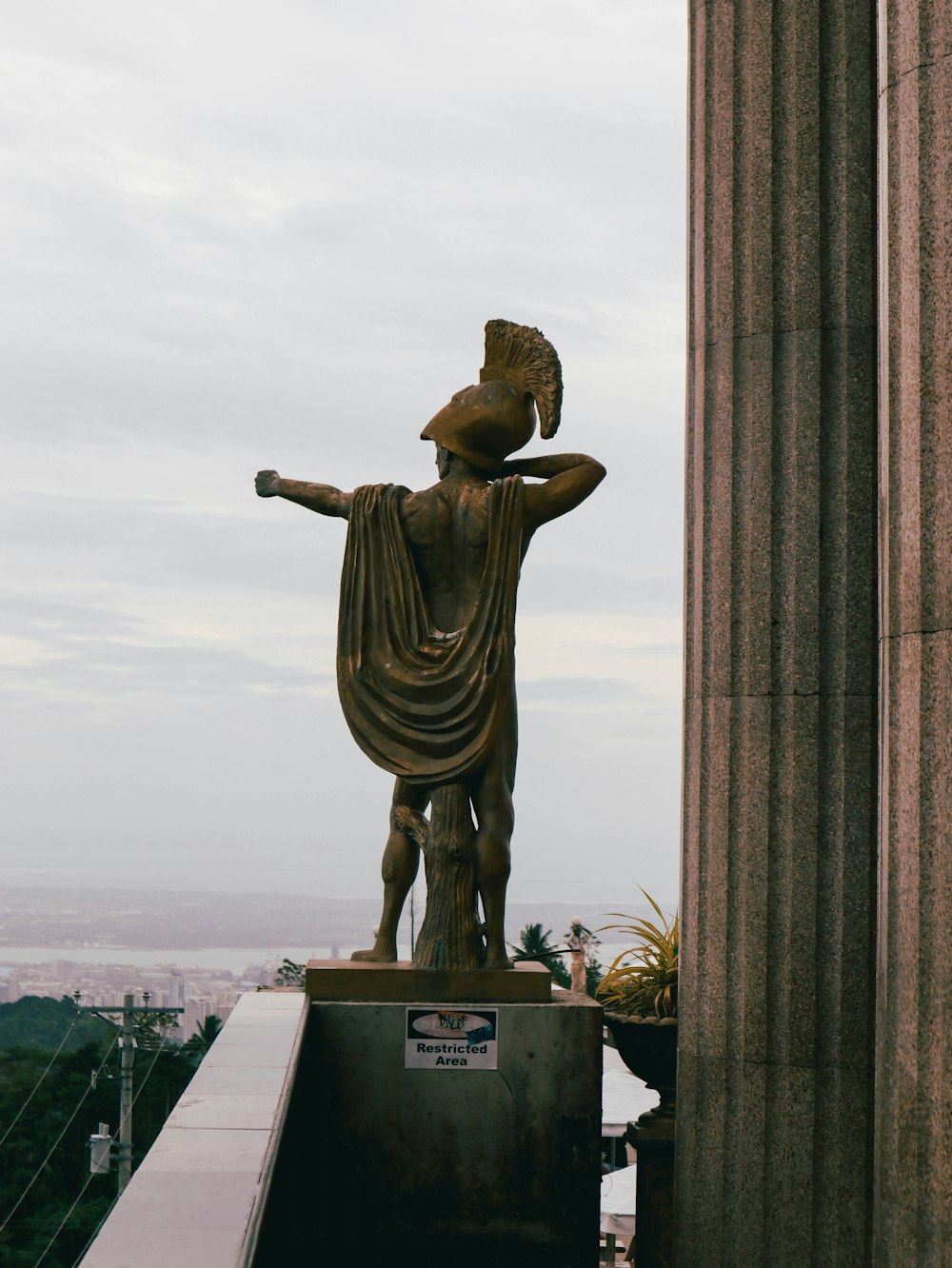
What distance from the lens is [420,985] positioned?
5727mm

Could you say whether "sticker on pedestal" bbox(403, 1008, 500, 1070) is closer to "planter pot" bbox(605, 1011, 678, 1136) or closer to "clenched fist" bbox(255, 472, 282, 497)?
"planter pot" bbox(605, 1011, 678, 1136)

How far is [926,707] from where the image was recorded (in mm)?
2703

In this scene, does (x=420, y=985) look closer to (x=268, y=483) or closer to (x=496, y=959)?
(x=496, y=959)

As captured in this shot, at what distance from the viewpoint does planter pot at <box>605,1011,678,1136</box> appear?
5.77m

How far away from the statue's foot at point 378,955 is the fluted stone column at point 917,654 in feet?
10.4

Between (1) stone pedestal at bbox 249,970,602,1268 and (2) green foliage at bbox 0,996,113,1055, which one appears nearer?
(1) stone pedestal at bbox 249,970,602,1268

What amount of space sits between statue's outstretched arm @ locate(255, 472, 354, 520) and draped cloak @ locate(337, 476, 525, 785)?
0.11m

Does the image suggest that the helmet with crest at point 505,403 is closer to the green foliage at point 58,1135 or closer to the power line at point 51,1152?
the green foliage at point 58,1135

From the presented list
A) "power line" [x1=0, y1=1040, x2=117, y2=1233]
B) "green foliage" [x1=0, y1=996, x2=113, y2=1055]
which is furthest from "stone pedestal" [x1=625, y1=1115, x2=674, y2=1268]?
"green foliage" [x1=0, y1=996, x2=113, y2=1055]

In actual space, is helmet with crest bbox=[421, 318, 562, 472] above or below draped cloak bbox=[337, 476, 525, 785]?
above

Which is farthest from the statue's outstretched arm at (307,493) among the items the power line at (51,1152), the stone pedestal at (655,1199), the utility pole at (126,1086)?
the power line at (51,1152)

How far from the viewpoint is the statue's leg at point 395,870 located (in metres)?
5.89

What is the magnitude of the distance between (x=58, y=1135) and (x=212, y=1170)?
30101 mm

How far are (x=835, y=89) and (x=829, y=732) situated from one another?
6.55 ft
